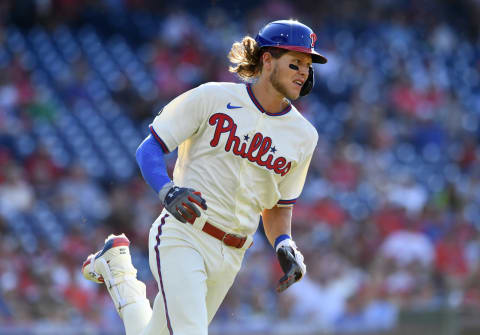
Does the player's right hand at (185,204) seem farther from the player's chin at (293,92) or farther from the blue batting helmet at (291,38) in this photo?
the blue batting helmet at (291,38)

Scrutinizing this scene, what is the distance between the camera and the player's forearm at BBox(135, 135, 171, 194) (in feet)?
14.0

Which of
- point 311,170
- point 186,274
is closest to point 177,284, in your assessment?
point 186,274

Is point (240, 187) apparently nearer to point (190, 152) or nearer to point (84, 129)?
point (190, 152)

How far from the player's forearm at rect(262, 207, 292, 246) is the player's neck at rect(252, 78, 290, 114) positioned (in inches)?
21.9

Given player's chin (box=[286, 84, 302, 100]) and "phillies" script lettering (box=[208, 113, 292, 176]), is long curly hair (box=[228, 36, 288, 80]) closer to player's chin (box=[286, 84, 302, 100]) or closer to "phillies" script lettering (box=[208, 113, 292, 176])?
player's chin (box=[286, 84, 302, 100])

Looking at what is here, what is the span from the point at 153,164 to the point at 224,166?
15.0 inches

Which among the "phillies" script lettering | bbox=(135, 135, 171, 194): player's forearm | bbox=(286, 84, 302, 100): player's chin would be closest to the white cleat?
bbox=(135, 135, 171, 194): player's forearm

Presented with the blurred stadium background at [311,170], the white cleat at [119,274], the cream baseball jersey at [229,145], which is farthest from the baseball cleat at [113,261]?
the blurred stadium background at [311,170]

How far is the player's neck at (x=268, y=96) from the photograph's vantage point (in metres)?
4.60

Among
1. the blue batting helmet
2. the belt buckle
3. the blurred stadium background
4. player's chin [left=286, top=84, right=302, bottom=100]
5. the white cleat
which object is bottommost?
the blurred stadium background

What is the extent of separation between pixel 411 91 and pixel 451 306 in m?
4.76

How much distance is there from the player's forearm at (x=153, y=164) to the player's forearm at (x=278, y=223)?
78cm

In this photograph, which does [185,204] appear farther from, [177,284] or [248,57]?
[248,57]

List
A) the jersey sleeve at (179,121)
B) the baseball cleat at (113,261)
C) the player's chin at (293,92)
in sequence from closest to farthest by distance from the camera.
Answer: the jersey sleeve at (179,121)
the player's chin at (293,92)
the baseball cleat at (113,261)
